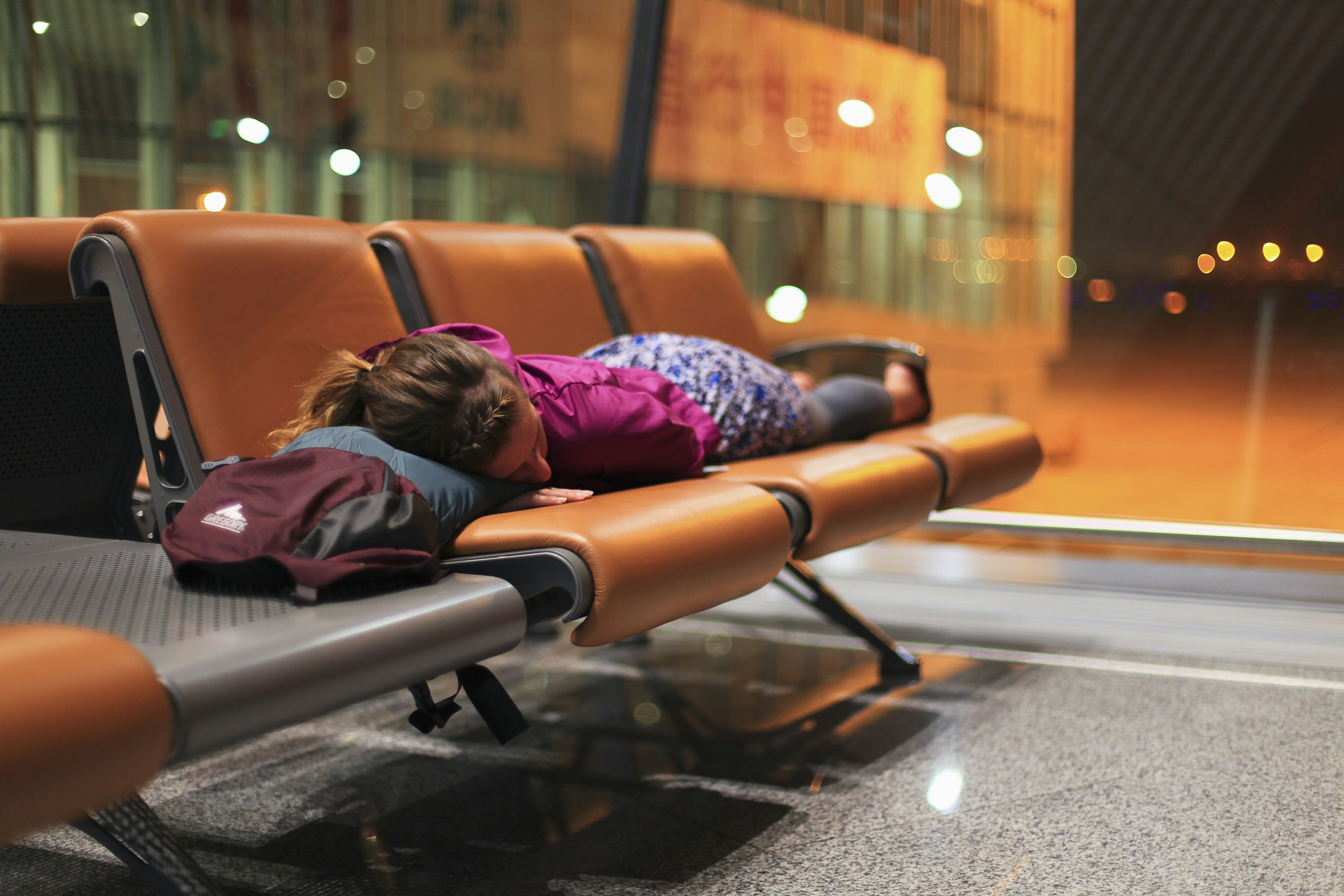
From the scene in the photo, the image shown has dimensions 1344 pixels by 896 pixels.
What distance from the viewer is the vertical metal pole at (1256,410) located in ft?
11.4

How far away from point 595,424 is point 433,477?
0.33 metres

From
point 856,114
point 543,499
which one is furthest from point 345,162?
point 543,499

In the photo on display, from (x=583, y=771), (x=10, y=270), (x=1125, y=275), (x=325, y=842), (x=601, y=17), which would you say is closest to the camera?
(x=10, y=270)

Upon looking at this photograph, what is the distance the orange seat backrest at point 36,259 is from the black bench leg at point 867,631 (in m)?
1.54

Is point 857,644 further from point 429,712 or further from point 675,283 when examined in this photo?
point 429,712

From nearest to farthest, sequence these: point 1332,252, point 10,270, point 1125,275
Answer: point 10,270 → point 1332,252 → point 1125,275

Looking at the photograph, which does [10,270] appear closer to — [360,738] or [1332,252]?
[360,738]

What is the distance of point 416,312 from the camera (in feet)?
7.44

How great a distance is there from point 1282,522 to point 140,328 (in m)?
3.04

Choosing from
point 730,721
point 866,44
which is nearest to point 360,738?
point 730,721

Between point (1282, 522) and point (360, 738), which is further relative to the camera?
point (1282, 522)

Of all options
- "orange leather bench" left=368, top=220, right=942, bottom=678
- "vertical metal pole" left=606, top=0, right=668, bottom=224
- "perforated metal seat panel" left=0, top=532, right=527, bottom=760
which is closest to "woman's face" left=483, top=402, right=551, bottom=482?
"orange leather bench" left=368, top=220, right=942, bottom=678

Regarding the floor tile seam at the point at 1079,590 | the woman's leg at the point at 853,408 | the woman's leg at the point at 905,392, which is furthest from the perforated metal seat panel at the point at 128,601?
the floor tile seam at the point at 1079,590

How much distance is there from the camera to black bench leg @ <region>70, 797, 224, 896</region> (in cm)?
125
